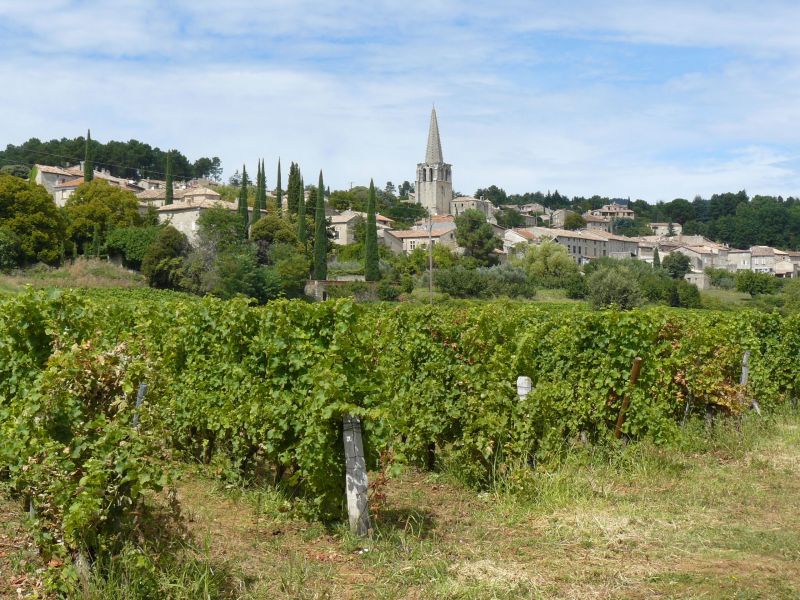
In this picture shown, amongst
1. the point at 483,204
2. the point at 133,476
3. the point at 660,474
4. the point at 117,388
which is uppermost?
the point at 483,204

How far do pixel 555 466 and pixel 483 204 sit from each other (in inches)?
5706

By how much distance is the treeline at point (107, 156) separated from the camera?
124 meters

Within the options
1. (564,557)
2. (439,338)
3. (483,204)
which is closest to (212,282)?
(439,338)

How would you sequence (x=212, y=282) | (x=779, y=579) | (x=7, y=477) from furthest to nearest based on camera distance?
1. (x=212, y=282)
2. (x=7, y=477)
3. (x=779, y=579)

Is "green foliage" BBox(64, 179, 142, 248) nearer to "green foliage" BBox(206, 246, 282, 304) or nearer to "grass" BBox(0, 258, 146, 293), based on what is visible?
"grass" BBox(0, 258, 146, 293)

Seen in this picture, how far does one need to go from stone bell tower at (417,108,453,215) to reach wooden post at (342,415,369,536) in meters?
124

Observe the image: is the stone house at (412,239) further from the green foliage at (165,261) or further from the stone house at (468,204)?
the stone house at (468,204)

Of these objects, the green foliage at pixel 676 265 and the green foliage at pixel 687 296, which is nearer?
the green foliage at pixel 687 296

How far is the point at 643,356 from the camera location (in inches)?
369

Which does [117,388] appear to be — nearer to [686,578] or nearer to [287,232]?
[686,578]

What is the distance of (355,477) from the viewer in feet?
20.7

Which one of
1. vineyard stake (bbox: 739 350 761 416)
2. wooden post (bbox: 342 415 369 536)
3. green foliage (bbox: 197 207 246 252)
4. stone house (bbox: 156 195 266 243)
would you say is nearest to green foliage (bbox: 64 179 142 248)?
stone house (bbox: 156 195 266 243)

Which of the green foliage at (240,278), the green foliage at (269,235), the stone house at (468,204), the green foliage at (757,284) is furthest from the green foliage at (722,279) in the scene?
the green foliage at (240,278)

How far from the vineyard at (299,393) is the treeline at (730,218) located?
14824 cm
